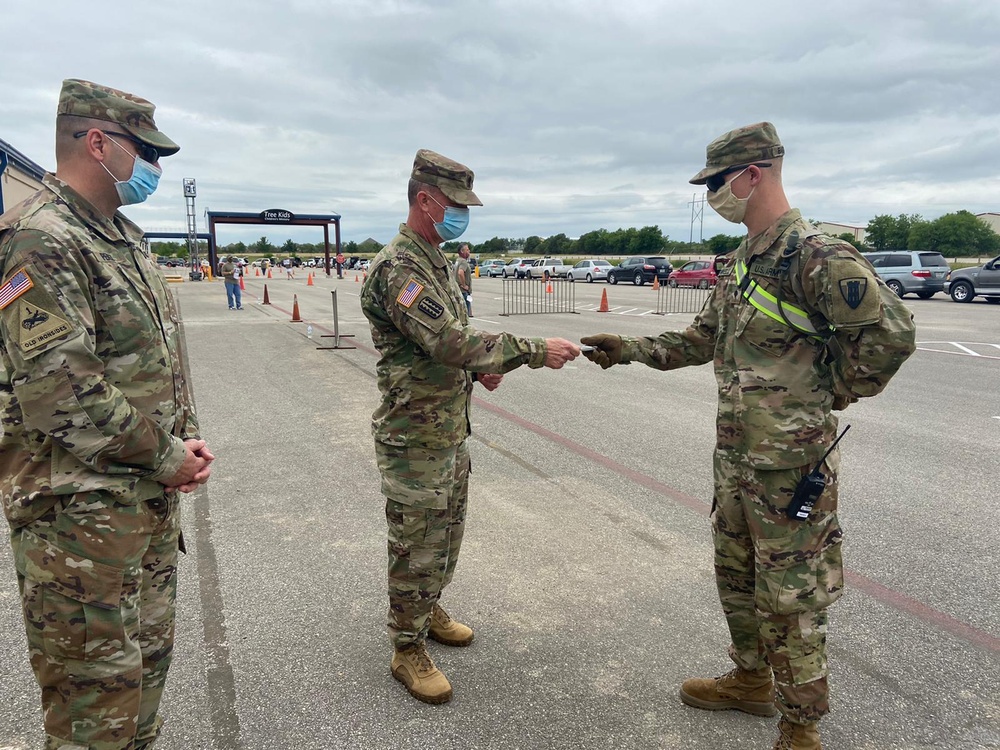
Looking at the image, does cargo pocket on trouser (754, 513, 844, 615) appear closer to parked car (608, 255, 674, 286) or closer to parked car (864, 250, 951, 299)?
parked car (864, 250, 951, 299)

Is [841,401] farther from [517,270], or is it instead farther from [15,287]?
[517,270]

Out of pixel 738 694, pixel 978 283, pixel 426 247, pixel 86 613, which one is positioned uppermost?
pixel 426 247

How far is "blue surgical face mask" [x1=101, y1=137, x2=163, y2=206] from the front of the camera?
195 centimetres

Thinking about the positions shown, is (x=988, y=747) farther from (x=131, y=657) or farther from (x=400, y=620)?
(x=131, y=657)

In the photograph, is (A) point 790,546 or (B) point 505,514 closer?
(A) point 790,546

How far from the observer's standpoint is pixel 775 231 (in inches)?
92.5

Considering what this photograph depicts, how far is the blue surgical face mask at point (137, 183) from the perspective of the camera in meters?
1.95

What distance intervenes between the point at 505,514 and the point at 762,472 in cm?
230

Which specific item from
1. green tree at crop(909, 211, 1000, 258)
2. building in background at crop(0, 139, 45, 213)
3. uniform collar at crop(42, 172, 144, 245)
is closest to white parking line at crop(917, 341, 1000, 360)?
uniform collar at crop(42, 172, 144, 245)

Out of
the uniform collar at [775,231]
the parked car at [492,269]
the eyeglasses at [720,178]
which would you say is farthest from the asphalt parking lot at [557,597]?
the parked car at [492,269]

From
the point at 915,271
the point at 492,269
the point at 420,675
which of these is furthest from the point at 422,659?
the point at 492,269

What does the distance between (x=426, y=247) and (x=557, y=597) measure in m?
1.91

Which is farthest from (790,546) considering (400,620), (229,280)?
(229,280)

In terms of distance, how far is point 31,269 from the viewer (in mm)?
1637
